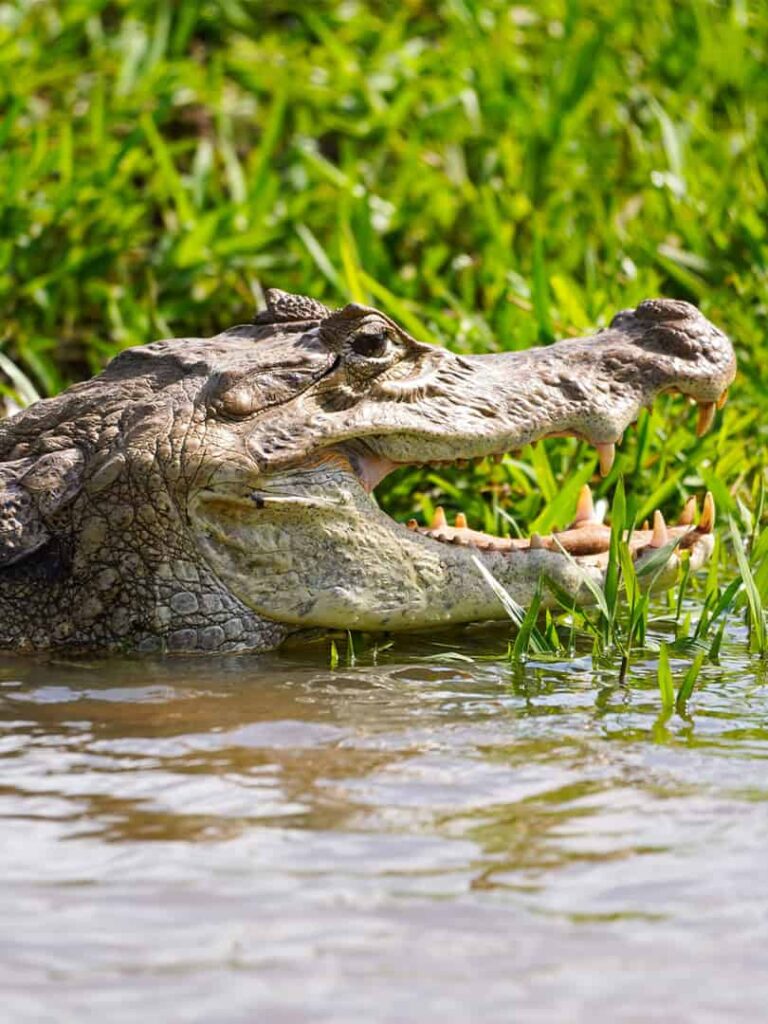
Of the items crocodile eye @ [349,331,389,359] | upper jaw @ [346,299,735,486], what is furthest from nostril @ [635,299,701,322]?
crocodile eye @ [349,331,389,359]

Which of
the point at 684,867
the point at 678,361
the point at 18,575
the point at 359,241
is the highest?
the point at 359,241

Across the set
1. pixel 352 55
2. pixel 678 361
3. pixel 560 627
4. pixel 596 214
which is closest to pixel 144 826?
pixel 560 627

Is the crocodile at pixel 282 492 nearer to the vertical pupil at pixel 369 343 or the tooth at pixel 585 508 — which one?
the vertical pupil at pixel 369 343

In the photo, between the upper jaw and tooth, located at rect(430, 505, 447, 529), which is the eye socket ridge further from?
tooth, located at rect(430, 505, 447, 529)

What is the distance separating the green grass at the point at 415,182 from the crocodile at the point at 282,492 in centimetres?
55

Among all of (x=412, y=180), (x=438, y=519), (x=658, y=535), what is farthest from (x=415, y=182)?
(x=658, y=535)

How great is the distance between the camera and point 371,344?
171 inches

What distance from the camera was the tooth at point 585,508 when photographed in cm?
472

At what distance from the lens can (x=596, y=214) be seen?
7.24 meters

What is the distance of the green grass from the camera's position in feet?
19.2

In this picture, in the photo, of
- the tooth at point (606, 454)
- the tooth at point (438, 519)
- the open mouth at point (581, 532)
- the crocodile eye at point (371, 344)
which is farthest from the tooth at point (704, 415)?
the crocodile eye at point (371, 344)

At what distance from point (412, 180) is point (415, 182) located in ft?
0.07

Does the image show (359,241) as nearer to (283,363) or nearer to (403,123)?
(403,123)

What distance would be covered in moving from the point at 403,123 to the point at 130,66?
A: 1329 millimetres
